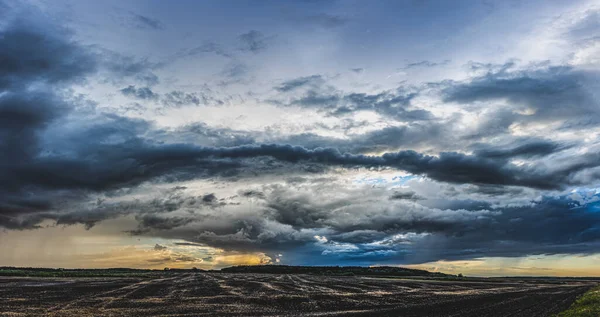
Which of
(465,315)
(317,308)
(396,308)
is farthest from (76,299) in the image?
(465,315)

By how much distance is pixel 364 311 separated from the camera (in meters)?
42.0

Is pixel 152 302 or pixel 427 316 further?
pixel 152 302

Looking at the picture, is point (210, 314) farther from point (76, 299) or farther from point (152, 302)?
point (76, 299)

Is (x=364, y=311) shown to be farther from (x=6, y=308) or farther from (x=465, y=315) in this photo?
(x=6, y=308)

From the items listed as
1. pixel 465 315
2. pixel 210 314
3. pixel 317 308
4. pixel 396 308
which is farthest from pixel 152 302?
pixel 465 315

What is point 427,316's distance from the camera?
38406 millimetres

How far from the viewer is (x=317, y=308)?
44219 millimetres

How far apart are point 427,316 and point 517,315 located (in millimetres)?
9539

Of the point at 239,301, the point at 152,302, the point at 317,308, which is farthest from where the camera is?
the point at 239,301

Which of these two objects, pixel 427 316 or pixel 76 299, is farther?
pixel 76 299

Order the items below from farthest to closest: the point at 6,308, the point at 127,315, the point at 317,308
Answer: the point at 317,308, the point at 6,308, the point at 127,315

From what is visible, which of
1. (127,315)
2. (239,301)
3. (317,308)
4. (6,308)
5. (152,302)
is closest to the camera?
(127,315)

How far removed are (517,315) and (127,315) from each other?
3453 centimetres

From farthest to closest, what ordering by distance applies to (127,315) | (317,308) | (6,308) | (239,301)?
(239,301)
(317,308)
(6,308)
(127,315)
